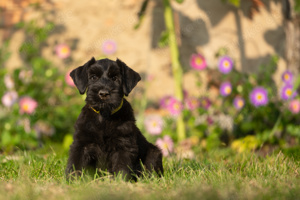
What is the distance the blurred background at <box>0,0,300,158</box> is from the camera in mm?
6266

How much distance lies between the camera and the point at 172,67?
7.25 m

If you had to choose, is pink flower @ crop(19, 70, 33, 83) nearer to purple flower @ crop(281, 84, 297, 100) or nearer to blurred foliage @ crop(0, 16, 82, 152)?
blurred foliage @ crop(0, 16, 82, 152)

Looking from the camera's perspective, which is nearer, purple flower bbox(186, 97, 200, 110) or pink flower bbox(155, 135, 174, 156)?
pink flower bbox(155, 135, 174, 156)

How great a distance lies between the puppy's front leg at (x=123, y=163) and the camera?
3.56 m

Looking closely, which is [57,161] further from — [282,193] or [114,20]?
[114,20]

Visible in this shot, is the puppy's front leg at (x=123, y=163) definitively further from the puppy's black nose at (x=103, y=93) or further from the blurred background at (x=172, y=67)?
the blurred background at (x=172, y=67)

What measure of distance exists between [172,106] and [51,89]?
6.61ft

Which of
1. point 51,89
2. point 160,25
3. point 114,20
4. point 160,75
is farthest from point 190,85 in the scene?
point 51,89

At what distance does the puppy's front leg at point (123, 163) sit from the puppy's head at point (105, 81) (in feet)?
1.22

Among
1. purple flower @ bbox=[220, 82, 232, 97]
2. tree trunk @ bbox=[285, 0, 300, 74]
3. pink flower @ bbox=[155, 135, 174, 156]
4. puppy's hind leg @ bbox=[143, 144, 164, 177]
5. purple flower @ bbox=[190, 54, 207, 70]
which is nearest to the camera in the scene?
puppy's hind leg @ bbox=[143, 144, 164, 177]

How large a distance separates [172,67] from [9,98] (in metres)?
2.64

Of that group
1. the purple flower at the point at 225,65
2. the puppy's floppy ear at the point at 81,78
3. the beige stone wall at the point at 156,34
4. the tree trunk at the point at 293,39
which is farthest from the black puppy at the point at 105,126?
the tree trunk at the point at 293,39

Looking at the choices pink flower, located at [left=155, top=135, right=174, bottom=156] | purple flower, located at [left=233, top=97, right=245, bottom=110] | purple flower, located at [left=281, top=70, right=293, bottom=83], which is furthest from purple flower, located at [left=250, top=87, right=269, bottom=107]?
pink flower, located at [left=155, top=135, right=174, bottom=156]

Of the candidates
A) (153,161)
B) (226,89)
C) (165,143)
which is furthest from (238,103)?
(153,161)
